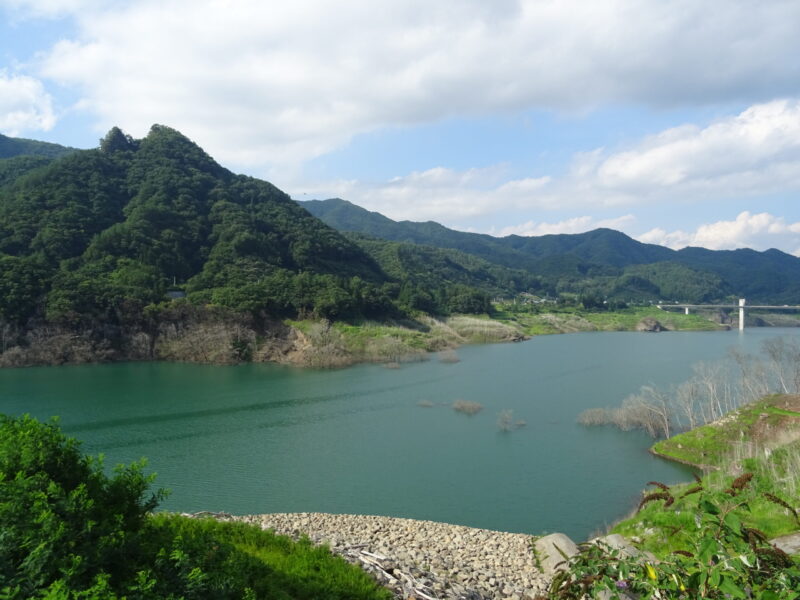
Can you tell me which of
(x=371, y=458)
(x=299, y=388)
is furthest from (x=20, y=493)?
(x=299, y=388)

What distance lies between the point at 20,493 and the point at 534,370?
49.6m

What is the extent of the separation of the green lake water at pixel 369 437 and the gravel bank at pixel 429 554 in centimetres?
275

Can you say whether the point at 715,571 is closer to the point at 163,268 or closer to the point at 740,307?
the point at 163,268

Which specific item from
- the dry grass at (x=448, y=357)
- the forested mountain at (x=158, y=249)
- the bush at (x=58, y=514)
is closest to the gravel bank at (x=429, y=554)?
the bush at (x=58, y=514)

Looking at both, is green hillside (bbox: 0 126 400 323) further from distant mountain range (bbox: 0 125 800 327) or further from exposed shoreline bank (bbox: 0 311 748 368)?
exposed shoreline bank (bbox: 0 311 748 368)

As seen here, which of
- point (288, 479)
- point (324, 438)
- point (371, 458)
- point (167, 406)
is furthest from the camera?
point (167, 406)

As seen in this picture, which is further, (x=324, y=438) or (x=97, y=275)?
(x=97, y=275)

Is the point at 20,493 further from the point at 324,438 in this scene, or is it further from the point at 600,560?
the point at 324,438

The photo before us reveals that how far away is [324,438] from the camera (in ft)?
94.3

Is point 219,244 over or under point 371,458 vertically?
over

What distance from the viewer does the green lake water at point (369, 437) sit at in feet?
65.9

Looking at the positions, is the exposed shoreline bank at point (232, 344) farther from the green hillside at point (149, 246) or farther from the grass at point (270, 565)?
the grass at point (270, 565)

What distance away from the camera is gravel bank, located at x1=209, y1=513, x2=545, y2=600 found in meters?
8.76

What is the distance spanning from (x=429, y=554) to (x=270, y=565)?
201 inches
